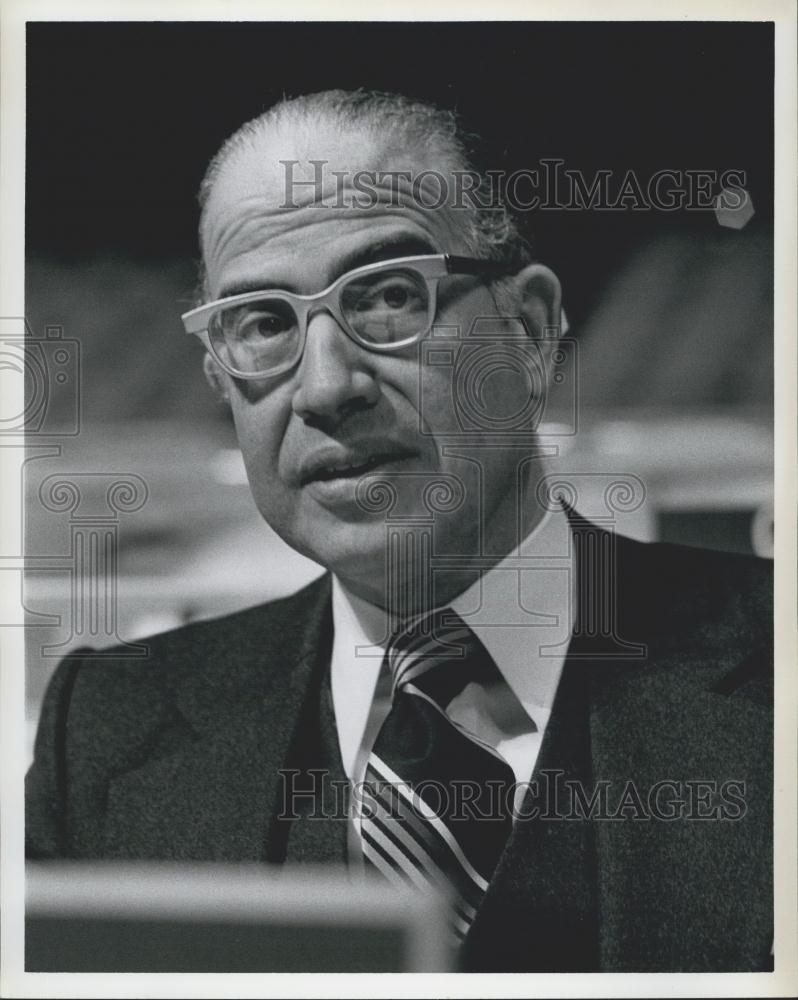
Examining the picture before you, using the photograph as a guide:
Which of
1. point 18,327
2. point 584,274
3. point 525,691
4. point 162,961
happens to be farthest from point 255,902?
point 584,274

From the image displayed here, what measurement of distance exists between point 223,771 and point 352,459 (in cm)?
77

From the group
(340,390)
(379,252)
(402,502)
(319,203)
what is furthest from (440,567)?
(319,203)

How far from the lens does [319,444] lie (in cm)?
240

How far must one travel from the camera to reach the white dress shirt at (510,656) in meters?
2.41

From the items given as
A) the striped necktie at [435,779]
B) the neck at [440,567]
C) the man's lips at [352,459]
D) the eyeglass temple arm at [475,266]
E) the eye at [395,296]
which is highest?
the eyeglass temple arm at [475,266]

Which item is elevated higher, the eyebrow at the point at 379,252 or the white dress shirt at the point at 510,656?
the eyebrow at the point at 379,252

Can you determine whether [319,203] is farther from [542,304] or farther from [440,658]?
[440,658]

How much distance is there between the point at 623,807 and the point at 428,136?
5.15ft

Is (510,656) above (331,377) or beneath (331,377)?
beneath

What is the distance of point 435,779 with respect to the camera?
242cm

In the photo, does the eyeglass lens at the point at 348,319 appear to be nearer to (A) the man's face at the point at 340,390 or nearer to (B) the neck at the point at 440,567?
(A) the man's face at the point at 340,390

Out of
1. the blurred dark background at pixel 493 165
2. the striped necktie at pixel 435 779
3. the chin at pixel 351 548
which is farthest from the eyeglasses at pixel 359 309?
the striped necktie at pixel 435 779

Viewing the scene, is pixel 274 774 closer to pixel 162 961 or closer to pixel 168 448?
pixel 162 961

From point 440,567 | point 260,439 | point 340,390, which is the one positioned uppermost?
point 340,390
